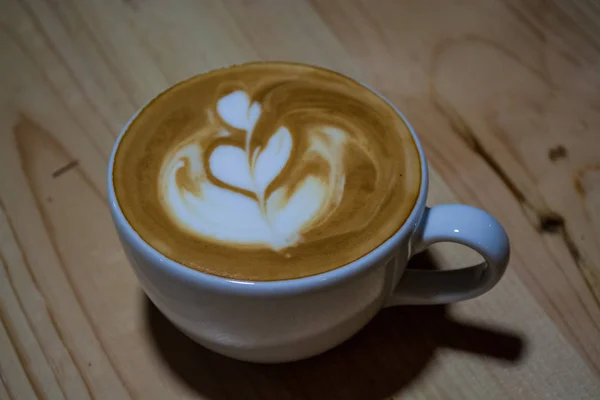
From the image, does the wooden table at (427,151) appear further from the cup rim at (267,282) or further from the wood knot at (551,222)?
the cup rim at (267,282)

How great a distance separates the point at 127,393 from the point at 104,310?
0.08m

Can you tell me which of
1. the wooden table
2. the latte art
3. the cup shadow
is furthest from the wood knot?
the latte art

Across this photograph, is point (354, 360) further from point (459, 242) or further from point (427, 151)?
point (427, 151)

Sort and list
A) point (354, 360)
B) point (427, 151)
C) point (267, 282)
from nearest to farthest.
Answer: point (267, 282) < point (354, 360) < point (427, 151)

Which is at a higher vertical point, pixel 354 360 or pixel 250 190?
pixel 250 190

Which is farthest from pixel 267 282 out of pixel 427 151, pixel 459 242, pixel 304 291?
pixel 427 151

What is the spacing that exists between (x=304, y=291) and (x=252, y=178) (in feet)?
0.35

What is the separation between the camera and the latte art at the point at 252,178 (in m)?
0.38

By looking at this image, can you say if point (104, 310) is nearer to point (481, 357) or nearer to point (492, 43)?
point (481, 357)

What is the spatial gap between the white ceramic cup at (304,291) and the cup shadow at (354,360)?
4 centimetres

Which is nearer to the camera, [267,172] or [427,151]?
[267,172]

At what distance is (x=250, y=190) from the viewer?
0.40 m

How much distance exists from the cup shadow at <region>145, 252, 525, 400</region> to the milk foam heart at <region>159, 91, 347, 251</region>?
13cm

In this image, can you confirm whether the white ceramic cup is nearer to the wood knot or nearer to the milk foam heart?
the milk foam heart
